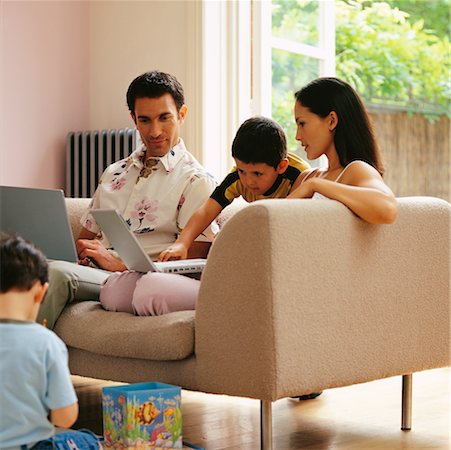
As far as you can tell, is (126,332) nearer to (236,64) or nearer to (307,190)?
(307,190)

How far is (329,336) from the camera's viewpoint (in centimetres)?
215

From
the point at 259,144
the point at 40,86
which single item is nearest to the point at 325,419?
the point at 259,144

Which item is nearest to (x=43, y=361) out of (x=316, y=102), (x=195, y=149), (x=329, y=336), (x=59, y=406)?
(x=59, y=406)

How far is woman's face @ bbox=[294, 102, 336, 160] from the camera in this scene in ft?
8.04

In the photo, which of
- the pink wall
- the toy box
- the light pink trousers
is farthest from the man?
the pink wall

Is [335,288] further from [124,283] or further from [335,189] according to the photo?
[124,283]

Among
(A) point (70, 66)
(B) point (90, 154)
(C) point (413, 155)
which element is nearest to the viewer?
(B) point (90, 154)

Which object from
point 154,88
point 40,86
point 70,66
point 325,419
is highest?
point 70,66

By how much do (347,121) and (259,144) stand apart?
0.82ft

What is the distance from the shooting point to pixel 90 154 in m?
4.65

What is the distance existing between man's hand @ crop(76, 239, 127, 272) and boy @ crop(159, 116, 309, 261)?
0.61ft

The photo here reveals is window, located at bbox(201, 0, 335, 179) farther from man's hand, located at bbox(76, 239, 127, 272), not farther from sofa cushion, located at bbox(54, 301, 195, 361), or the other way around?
sofa cushion, located at bbox(54, 301, 195, 361)

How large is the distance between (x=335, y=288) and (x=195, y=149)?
7.04 ft

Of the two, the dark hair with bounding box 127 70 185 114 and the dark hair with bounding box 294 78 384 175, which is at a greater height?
the dark hair with bounding box 127 70 185 114
